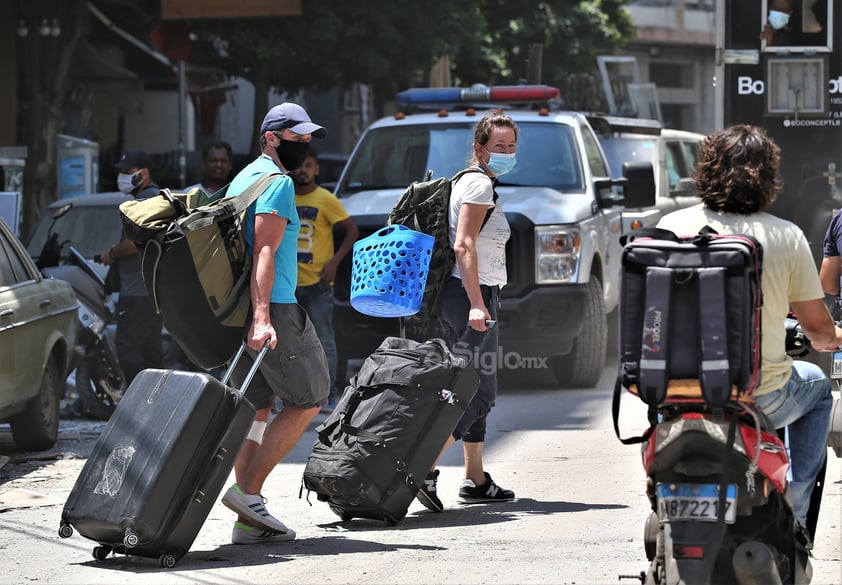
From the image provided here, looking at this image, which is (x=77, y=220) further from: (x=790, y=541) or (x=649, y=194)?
(x=790, y=541)

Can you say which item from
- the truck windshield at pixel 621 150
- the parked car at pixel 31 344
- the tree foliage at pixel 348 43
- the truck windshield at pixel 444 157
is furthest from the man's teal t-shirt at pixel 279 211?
the tree foliage at pixel 348 43

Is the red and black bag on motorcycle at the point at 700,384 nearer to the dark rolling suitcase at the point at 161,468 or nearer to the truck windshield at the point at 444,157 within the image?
the dark rolling suitcase at the point at 161,468

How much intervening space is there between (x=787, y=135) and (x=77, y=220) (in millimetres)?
5484

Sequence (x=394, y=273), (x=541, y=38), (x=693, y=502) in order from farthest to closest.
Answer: (x=541, y=38) < (x=394, y=273) < (x=693, y=502)

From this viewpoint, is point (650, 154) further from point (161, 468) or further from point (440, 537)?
point (161, 468)

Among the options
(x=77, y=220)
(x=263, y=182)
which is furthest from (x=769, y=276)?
(x=77, y=220)

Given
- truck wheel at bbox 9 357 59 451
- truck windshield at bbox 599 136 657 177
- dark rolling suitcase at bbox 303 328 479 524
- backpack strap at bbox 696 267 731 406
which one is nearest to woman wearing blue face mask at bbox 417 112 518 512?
dark rolling suitcase at bbox 303 328 479 524

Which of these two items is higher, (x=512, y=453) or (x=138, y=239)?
(x=138, y=239)

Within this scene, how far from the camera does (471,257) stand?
714 cm

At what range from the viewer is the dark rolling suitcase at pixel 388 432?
6.63m

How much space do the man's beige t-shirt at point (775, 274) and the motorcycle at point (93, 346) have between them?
264 inches

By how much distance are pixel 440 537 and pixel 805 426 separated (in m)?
2.04

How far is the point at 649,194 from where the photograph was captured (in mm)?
11367

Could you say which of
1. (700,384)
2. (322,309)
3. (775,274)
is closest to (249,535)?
(700,384)
